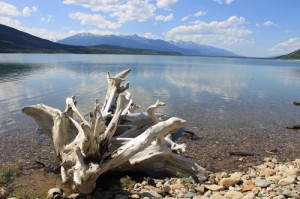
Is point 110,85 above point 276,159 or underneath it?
above

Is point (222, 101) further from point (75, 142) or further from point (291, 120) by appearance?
point (75, 142)

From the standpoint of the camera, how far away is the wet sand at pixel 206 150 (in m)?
11.6

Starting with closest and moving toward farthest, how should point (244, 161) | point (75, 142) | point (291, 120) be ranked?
point (75, 142) → point (244, 161) → point (291, 120)

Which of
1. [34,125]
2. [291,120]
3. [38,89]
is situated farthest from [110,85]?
[38,89]

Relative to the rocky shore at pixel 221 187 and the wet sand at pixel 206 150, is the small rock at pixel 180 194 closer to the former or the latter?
the rocky shore at pixel 221 187

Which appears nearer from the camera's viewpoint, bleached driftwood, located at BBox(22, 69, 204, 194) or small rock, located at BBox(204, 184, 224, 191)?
bleached driftwood, located at BBox(22, 69, 204, 194)

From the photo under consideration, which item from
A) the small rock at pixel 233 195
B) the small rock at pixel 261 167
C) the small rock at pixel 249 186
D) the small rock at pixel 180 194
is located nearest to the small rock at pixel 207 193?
the small rock at pixel 233 195

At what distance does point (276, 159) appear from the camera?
1330 cm

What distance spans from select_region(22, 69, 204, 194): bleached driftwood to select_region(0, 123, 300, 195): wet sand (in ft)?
4.49

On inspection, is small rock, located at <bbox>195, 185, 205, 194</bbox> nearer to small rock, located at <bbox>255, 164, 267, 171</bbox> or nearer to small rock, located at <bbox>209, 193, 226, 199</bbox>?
small rock, located at <bbox>209, 193, 226, 199</bbox>

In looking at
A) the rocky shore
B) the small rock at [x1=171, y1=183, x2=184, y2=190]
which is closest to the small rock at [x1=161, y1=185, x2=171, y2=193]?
the rocky shore

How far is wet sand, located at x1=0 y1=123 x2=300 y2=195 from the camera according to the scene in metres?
11.6

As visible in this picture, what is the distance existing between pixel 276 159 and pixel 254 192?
15.3 feet

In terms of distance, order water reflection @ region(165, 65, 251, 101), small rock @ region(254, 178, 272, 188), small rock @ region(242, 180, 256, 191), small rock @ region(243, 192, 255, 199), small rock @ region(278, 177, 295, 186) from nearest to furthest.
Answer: small rock @ region(243, 192, 255, 199), small rock @ region(242, 180, 256, 191), small rock @ region(278, 177, 295, 186), small rock @ region(254, 178, 272, 188), water reflection @ region(165, 65, 251, 101)
